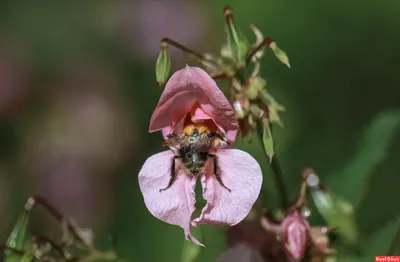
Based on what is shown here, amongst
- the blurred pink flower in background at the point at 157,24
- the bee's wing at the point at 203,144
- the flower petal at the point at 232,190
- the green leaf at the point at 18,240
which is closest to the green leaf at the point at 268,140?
the flower petal at the point at 232,190

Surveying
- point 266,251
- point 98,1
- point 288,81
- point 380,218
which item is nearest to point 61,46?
point 98,1

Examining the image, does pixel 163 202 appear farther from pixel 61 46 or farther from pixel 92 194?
pixel 61 46

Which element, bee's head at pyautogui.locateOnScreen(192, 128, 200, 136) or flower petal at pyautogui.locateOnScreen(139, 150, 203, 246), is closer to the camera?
flower petal at pyautogui.locateOnScreen(139, 150, 203, 246)

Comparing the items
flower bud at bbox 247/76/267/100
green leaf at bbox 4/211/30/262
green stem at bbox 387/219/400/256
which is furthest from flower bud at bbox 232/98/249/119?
green leaf at bbox 4/211/30/262

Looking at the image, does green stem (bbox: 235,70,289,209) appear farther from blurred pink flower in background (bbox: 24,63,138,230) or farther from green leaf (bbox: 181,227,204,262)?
blurred pink flower in background (bbox: 24,63,138,230)

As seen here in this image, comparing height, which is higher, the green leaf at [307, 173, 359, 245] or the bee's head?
the bee's head
